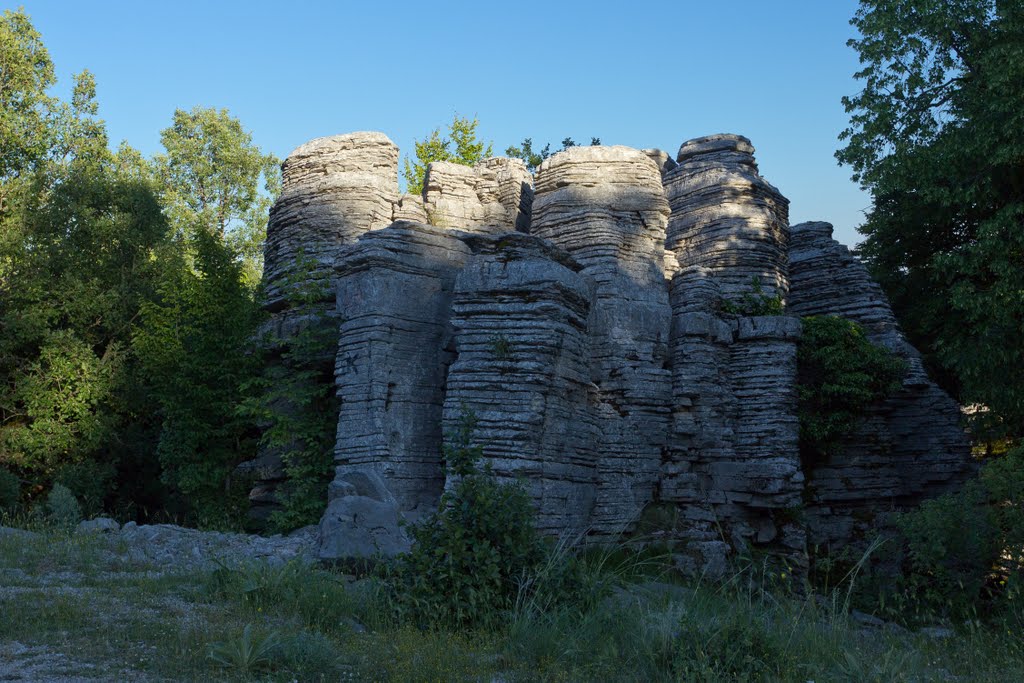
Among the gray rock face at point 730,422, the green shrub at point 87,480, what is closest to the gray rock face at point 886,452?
the gray rock face at point 730,422

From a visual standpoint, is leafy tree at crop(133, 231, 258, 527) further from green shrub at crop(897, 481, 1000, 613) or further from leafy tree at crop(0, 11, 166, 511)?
green shrub at crop(897, 481, 1000, 613)

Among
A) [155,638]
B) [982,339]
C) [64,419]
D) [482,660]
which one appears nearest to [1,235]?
[64,419]

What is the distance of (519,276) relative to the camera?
1636cm

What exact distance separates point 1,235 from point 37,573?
18.2 metres

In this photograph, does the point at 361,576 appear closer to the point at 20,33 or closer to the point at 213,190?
the point at 20,33

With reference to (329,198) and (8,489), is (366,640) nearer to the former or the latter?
(329,198)

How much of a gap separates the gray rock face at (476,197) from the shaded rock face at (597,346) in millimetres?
55

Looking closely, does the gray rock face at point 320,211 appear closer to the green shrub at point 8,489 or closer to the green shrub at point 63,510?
the green shrub at point 63,510

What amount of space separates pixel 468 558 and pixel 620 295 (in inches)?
440

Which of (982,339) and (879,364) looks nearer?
(982,339)

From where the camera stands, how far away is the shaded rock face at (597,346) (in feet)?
53.0

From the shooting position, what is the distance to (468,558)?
9.50 meters

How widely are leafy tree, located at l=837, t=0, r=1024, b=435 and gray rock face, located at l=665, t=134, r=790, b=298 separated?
244cm

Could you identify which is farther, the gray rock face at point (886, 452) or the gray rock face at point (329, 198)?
the gray rock face at point (886, 452)
